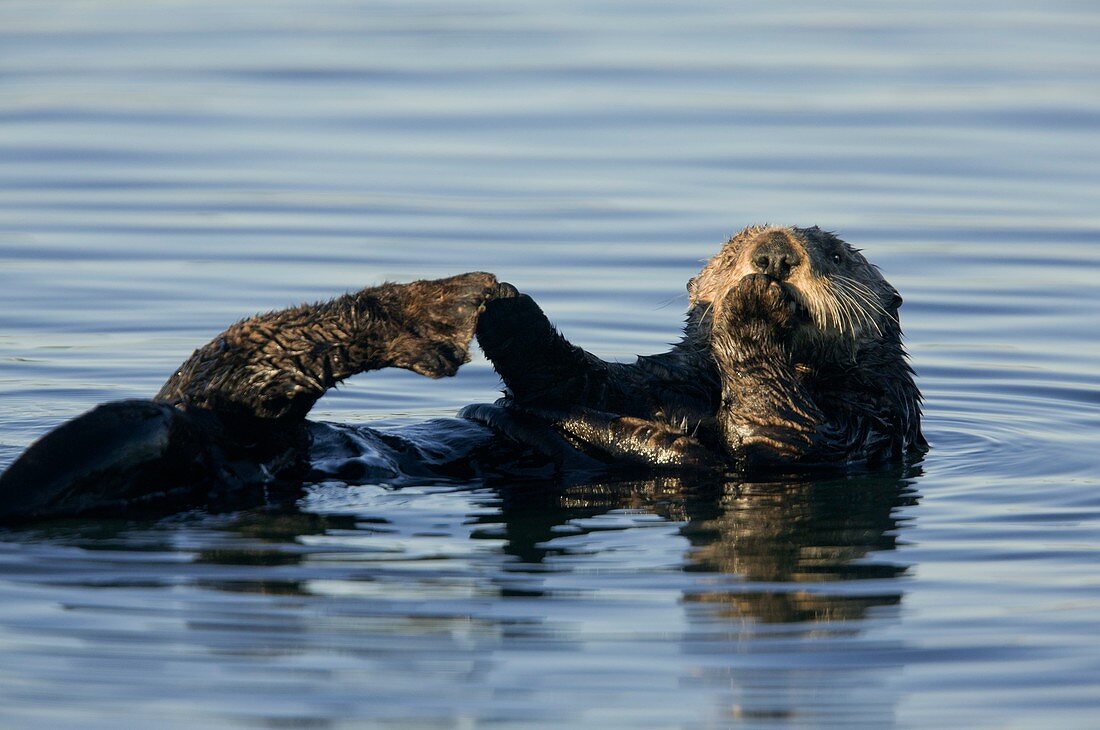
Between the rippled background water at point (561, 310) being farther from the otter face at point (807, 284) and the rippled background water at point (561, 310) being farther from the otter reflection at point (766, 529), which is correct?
the otter face at point (807, 284)

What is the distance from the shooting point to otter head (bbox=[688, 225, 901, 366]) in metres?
5.97

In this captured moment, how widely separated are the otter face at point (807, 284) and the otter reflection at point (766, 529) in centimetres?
52

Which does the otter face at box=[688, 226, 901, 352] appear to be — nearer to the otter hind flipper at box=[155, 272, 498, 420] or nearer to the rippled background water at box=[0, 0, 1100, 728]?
the rippled background water at box=[0, 0, 1100, 728]

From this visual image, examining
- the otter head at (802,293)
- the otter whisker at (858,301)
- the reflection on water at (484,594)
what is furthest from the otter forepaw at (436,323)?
the otter whisker at (858,301)

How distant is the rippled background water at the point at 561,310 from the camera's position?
4.28 m

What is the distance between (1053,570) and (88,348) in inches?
192

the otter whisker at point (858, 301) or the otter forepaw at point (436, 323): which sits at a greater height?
the otter whisker at point (858, 301)

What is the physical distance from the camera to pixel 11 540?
4.94 metres

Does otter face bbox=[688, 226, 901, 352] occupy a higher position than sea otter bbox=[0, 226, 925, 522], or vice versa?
otter face bbox=[688, 226, 901, 352]

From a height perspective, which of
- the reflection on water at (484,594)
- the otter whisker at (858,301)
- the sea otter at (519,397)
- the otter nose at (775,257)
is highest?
the otter nose at (775,257)

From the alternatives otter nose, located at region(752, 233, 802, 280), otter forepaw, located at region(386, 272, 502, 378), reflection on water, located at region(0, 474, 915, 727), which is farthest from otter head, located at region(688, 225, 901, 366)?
otter forepaw, located at region(386, 272, 502, 378)

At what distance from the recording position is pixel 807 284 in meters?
6.04

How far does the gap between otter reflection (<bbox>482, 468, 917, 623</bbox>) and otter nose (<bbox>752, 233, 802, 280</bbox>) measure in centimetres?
72

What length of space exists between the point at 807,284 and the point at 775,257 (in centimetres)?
16
